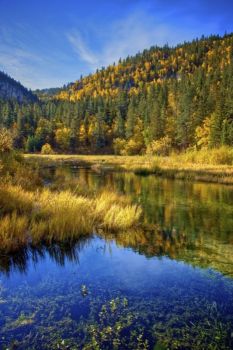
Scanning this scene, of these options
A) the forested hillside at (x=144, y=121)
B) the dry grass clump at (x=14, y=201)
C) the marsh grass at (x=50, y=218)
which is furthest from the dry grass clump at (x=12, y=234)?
the forested hillside at (x=144, y=121)

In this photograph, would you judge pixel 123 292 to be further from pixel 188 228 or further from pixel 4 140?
pixel 4 140

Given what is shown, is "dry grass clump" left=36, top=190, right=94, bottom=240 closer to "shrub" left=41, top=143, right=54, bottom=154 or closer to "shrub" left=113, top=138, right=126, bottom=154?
"shrub" left=113, top=138, right=126, bottom=154

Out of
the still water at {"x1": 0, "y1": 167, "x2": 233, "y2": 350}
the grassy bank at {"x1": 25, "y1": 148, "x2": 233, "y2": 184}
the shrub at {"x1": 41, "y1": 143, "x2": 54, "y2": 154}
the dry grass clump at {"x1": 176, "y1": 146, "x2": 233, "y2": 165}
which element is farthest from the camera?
the shrub at {"x1": 41, "y1": 143, "x2": 54, "y2": 154}

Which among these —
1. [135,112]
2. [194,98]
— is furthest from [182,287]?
[135,112]

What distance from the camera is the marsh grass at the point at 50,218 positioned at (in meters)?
9.51

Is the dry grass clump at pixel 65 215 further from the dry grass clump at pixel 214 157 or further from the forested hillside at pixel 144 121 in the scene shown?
the forested hillside at pixel 144 121

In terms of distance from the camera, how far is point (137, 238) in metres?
11.4

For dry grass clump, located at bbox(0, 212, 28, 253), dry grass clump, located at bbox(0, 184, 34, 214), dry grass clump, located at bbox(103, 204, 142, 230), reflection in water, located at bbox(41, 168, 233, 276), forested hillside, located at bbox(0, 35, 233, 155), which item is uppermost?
forested hillside, located at bbox(0, 35, 233, 155)

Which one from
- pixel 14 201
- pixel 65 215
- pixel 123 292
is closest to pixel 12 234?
pixel 65 215

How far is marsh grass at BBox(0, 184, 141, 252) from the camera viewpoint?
951 centimetres

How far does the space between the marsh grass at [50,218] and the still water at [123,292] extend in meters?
0.41

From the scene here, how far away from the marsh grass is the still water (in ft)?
1.35

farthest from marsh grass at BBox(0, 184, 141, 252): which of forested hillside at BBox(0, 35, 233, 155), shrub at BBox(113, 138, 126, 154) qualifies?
shrub at BBox(113, 138, 126, 154)

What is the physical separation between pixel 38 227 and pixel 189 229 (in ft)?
19.2
